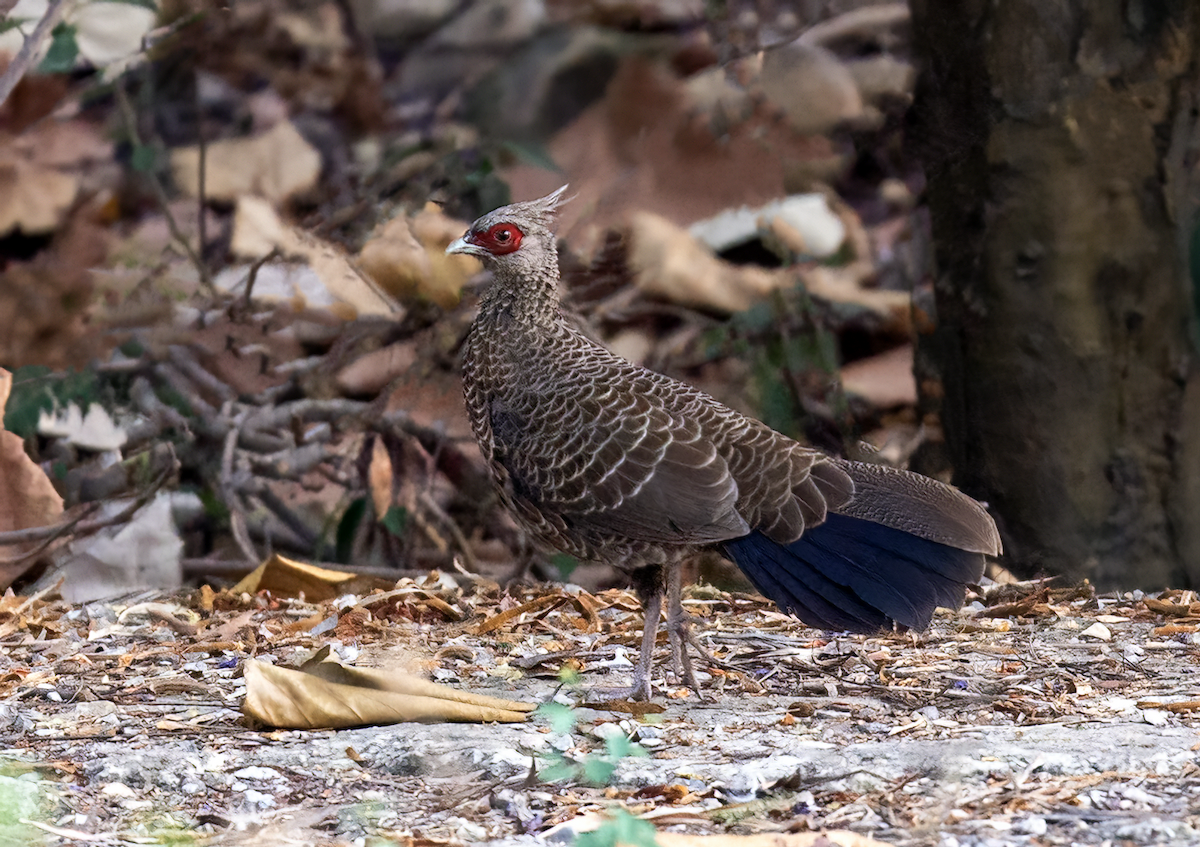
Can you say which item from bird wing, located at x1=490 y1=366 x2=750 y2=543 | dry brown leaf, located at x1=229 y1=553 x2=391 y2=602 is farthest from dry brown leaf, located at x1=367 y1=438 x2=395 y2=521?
bird wing, located at x1=490 y1=366 x2=750 y2=543

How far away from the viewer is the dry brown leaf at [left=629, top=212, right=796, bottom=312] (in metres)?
5.84

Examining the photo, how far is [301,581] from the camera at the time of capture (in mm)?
4176

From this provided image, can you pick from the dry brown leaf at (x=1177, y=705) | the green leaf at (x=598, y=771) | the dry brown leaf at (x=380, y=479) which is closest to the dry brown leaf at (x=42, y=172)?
the dry brown leaf at (x=380, y=479)

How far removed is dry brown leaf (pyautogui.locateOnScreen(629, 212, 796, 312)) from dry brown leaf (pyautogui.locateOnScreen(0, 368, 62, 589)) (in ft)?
7.58

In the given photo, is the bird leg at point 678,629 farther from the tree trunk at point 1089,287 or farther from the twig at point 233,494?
the twig at point 233,494

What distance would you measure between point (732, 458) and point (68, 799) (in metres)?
1.56

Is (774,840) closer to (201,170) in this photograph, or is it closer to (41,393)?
(41,393)

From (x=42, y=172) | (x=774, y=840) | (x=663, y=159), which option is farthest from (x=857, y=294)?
(x=774, y=840)

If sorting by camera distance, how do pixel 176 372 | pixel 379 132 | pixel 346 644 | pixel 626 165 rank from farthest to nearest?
pixel 379 132, pixel 626 165, pixel 176 372, pixel 346 644

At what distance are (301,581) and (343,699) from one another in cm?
151

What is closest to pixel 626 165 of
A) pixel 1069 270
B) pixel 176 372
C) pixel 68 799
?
pixel 176 372

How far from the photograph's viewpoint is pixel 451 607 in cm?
385

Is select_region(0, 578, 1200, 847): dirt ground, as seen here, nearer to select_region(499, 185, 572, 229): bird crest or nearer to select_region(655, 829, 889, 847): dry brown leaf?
select_region(655, 829, 889, 847): dry brown leaf

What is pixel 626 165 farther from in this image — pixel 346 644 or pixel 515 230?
pixel 346 644
